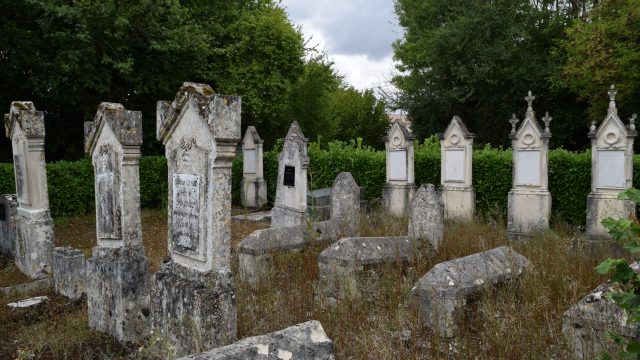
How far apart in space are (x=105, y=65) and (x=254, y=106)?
20.6 feet

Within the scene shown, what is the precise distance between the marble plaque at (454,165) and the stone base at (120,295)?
320 inches

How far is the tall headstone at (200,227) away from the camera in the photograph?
3.96 meters

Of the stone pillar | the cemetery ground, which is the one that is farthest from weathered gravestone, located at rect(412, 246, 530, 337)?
the stone pillar

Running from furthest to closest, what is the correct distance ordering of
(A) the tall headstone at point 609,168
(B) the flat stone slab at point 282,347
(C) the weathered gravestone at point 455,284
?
(A) the tall headstone at point 609,168 → (C) the weathered gravestone at point 455,284 → (B) the flat stone slab at point 282,347

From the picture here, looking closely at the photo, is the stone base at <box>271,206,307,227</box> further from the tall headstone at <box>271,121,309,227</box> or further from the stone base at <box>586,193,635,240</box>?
the stone base at <box>586,193,635,240</box>

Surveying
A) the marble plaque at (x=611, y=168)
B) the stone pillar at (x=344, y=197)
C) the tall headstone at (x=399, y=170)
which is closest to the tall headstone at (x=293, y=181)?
the stone pillar at (x=344, y=197)

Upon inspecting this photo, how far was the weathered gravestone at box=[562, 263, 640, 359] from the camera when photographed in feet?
10.4

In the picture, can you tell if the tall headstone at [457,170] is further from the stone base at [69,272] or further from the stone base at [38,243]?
the stone base at [38,243]

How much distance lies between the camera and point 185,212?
14.3 feet

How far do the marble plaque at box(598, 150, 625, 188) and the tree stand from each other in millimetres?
10782

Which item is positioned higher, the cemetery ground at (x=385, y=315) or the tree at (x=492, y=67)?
the tree at (x=492, y=67)

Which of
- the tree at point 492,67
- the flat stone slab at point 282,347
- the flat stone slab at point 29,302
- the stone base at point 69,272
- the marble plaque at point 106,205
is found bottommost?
the flat stone slab at point 29,302

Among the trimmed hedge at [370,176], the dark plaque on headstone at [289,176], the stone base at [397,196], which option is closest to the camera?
the dark plaque on headstone at [289,176]

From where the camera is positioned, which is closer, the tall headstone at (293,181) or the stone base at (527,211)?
the tall headstone at (293,181)
